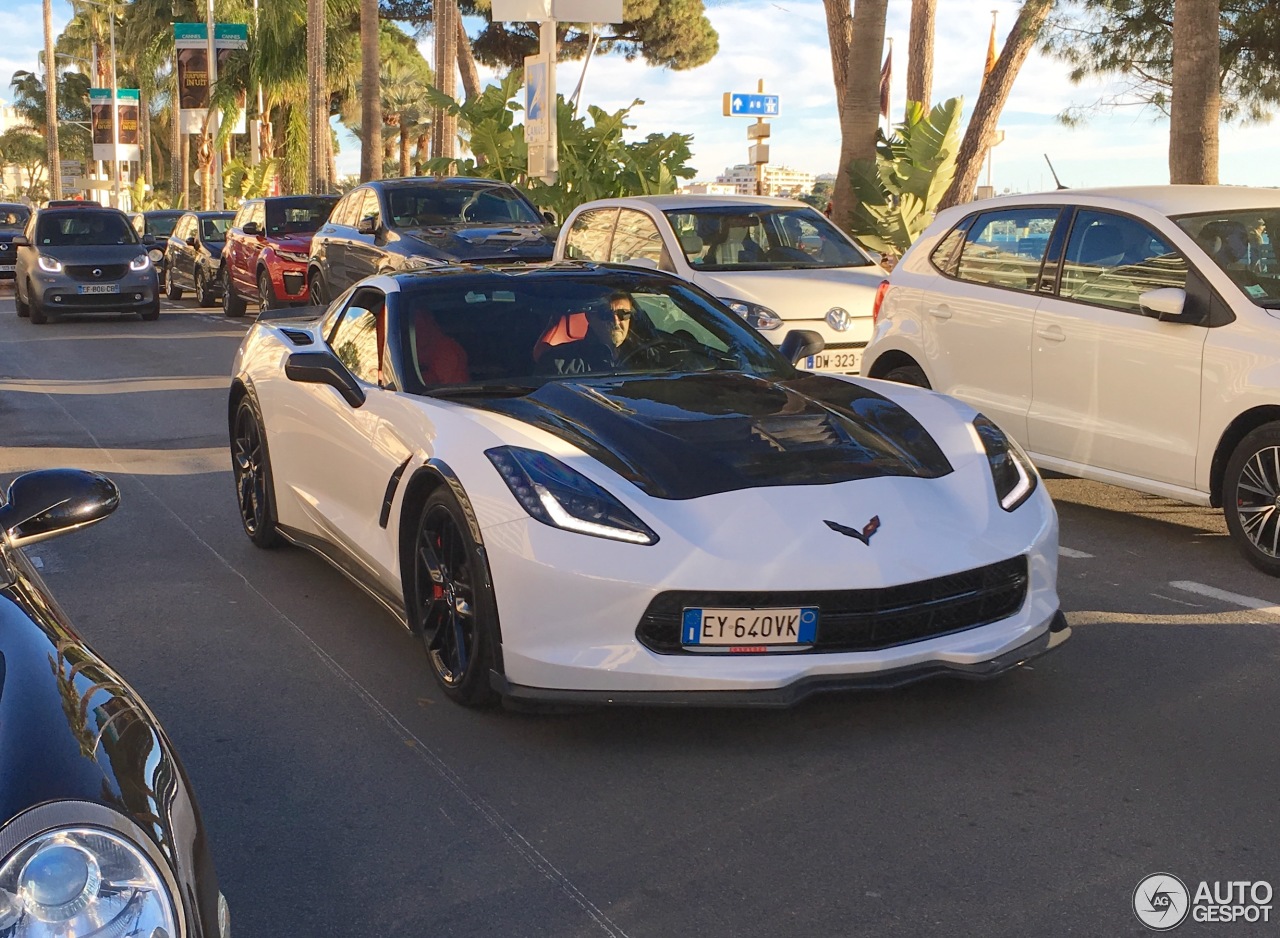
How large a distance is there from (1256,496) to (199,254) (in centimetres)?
2282

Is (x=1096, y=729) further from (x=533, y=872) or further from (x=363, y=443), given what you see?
(x=363, y=443)

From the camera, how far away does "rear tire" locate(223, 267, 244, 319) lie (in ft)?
78.6

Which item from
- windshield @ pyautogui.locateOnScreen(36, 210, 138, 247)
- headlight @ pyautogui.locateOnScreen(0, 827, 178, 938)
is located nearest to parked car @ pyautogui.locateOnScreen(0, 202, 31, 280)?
windshield @ pyautogui.locateOnScreen(36, 210, 138, 247)

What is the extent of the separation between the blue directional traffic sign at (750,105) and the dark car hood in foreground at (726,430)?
20.0 metres

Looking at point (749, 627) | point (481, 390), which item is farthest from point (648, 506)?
point (481, 390)

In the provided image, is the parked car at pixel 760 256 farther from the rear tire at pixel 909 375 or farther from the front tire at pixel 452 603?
the front tire at pixel 452 603

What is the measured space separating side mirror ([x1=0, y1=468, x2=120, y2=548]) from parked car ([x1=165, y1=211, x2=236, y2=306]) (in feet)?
78.5

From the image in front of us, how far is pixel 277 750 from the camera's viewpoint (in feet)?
15.5

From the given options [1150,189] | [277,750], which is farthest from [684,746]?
[1150,189]

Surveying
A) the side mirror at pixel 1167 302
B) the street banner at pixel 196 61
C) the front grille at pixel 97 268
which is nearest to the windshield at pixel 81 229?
the front grille at pixel 97 268

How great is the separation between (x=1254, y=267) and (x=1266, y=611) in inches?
70.5

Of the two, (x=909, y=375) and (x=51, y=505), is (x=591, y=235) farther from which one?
(x=51, y=505)

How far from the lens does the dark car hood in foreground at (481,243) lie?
1577 cm

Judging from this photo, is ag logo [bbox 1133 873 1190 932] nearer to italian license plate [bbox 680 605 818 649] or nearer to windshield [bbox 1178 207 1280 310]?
italian license plate [bbox 680 605 818 649]
